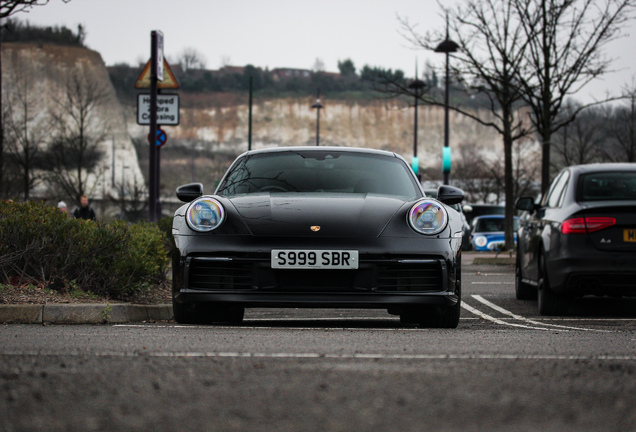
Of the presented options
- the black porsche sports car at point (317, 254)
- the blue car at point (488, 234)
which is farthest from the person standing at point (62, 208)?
the blue car at point (488, 234)

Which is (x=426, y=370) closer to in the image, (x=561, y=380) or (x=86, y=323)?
(x=561, y=380)

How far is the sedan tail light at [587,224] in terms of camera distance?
9.19m

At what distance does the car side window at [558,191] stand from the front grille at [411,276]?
3.46 metres

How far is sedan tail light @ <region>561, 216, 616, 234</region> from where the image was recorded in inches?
362

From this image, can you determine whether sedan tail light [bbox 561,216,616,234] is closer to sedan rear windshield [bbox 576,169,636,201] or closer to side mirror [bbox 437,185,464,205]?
sedan rear windshield [bbox 576,169,636,201]

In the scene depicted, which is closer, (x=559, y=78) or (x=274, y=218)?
(x=274, y=218)

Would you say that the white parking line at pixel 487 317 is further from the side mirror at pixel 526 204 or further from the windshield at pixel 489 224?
the windshield at pixel 489 224

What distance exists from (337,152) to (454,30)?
18.8 metres

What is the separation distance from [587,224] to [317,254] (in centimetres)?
357

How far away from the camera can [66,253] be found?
8.60m

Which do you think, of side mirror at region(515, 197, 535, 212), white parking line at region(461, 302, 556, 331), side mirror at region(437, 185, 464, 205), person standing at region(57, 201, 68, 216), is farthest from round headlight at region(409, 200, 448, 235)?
side mirror at region(515, 197, 535, 212)

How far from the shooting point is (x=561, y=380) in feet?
13.3

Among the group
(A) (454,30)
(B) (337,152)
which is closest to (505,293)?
(B) (337,152)

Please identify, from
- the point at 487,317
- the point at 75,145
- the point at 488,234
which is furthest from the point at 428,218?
the point at 75,145
